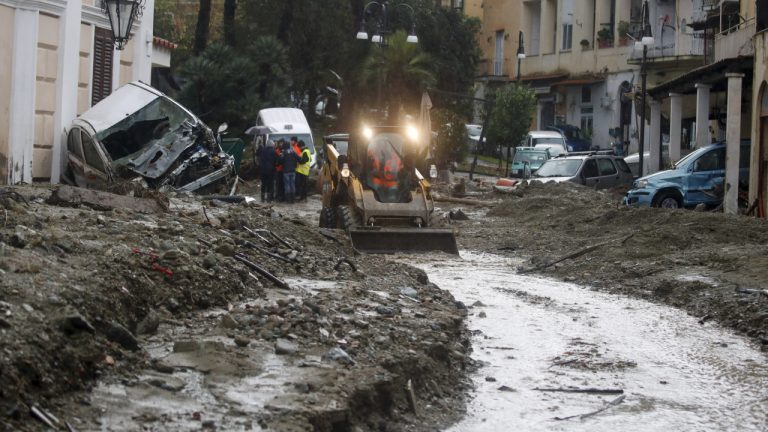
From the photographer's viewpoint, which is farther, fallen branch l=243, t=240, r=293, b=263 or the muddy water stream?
fallen branch l=243, t=240, r=293, b=263

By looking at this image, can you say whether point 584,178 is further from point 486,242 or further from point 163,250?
point 163,250

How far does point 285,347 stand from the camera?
8984mm

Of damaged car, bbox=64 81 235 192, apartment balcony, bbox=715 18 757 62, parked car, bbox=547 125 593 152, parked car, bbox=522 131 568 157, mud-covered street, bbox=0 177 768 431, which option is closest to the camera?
mud-covered street, bbox=0 177 768 431

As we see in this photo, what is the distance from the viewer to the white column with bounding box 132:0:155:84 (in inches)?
1140

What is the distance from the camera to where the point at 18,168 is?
23.1 meters

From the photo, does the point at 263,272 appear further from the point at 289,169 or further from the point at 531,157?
the point at 531,157

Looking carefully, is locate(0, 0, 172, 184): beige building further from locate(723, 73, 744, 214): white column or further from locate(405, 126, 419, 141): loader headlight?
locate(723, 73, 744, 214): white column

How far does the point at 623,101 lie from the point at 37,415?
187 feet

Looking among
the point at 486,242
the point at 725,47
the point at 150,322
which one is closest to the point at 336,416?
the point at 150,322

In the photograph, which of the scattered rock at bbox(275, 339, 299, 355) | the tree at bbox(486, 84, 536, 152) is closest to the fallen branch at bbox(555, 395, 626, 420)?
the scattered rock at bbox(275, 339, 299, 355)

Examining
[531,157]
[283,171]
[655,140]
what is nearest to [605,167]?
[655,140]

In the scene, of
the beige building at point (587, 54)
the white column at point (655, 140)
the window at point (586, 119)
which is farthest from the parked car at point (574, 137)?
the white column at point (655, 140)

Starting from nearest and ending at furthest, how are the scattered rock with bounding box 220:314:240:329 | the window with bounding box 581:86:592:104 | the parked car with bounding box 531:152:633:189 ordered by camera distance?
the scattered rock with bounding box 220:314:240:329
the parked car with bounding box 531:152:633:189
the window with bounding box 581:86:592:104

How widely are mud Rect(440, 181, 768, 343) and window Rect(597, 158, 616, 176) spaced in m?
6.66
